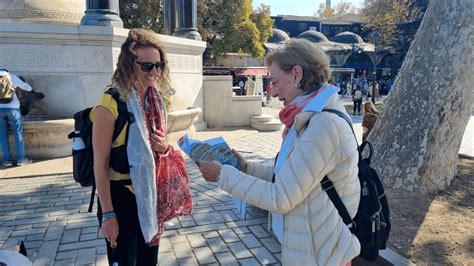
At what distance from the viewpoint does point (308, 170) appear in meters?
1.58

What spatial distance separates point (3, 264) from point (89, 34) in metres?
6.16

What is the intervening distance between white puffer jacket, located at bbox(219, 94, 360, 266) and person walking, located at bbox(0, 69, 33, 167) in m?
5.92

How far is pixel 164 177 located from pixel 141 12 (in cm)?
2382

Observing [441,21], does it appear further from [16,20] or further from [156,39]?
[16,20]

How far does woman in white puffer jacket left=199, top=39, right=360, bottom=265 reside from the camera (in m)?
1.59

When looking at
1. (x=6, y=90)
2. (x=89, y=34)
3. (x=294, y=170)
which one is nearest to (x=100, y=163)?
(x=294, y=170)

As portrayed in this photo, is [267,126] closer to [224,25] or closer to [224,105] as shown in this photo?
[224,105]

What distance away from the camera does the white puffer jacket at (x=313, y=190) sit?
159 cm

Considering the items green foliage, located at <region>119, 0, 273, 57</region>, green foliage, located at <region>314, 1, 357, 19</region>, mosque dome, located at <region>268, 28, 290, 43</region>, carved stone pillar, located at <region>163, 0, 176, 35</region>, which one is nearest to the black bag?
carved stone pillar, located at <region>163, 0, 176, 35</region>

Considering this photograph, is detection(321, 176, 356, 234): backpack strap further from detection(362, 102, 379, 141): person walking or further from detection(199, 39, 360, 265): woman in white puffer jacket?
detection(362, 102, 379, 141): person walking

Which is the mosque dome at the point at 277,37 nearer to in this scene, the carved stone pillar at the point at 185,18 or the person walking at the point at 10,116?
the carved stone pillar at the point at 185,18

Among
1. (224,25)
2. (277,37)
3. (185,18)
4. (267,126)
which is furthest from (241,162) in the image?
(277,37)

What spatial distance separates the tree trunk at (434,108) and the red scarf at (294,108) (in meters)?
3.47

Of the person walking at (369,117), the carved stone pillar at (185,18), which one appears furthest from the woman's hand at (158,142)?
the carved stone pillar at (185,18)
